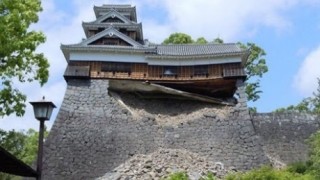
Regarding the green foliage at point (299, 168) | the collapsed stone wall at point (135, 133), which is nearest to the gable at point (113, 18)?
the collapsed stone wall at point (135, 133)

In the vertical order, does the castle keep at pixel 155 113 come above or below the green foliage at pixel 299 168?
above

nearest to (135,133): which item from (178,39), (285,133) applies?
(285,133)

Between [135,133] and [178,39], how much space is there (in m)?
13.5

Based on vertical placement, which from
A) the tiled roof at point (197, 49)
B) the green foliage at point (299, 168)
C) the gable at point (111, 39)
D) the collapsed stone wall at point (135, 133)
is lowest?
the green foliage at point (299, 168)

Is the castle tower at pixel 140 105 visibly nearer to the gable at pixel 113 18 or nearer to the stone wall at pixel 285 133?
the gable at pixel 113 18

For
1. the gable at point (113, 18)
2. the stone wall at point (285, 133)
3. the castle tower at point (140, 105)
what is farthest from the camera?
the gable at point (113, 18)

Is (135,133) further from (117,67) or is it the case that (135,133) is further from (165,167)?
(165,167)

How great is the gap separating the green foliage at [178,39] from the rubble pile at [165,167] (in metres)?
15.2

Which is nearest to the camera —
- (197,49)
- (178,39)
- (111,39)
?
(111,39)

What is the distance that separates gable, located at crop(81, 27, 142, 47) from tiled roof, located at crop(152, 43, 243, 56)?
1.99 m

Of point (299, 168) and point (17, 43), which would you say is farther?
point (299, 168)

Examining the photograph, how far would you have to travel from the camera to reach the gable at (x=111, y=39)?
2898cm

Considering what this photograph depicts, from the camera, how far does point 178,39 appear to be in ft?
121

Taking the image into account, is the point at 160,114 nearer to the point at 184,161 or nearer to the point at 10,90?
the point at 184,161
